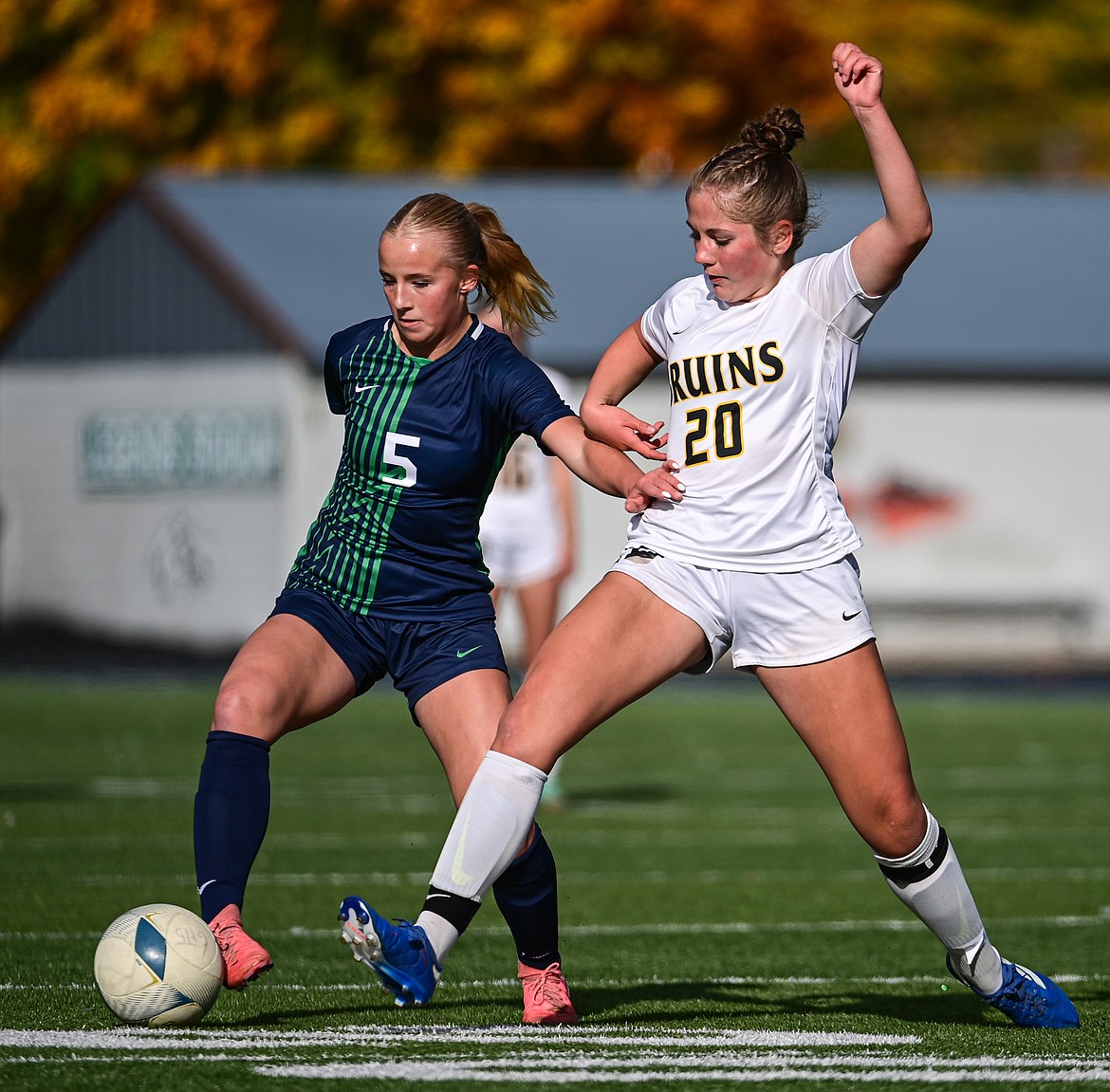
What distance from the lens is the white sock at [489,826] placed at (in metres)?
5.39

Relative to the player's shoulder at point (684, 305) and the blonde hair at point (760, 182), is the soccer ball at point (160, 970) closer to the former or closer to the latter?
the player's shoulder at point (684, 305)

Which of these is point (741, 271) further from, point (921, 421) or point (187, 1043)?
point (921, 421)

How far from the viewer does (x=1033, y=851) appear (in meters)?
10.5

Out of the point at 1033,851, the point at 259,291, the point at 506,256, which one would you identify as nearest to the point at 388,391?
the point at 506,256

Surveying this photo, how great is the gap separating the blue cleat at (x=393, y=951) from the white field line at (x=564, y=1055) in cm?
16

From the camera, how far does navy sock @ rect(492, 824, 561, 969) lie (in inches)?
230

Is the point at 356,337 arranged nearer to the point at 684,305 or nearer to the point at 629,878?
the point at 684,305

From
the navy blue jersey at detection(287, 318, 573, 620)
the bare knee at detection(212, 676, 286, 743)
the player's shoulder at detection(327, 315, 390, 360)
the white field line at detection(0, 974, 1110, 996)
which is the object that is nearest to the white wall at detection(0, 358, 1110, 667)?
the white field line at detection(0, 974, 1110, 996)

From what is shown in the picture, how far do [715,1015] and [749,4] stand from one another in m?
28.3

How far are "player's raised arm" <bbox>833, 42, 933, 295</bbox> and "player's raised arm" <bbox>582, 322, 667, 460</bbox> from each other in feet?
2.14

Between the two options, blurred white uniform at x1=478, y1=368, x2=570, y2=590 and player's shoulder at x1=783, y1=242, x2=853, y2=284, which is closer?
player's shoulder at x1=783, y1=242, x2=853, y2=284

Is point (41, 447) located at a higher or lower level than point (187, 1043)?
higher

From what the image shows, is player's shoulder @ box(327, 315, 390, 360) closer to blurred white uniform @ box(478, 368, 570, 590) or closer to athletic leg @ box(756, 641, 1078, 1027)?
athletic leg @ box(756, 641, 1078, 1027)

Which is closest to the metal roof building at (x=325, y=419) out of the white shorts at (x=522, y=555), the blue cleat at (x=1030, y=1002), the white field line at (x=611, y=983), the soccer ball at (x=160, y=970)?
the white shorts at (x=522, y=555)
